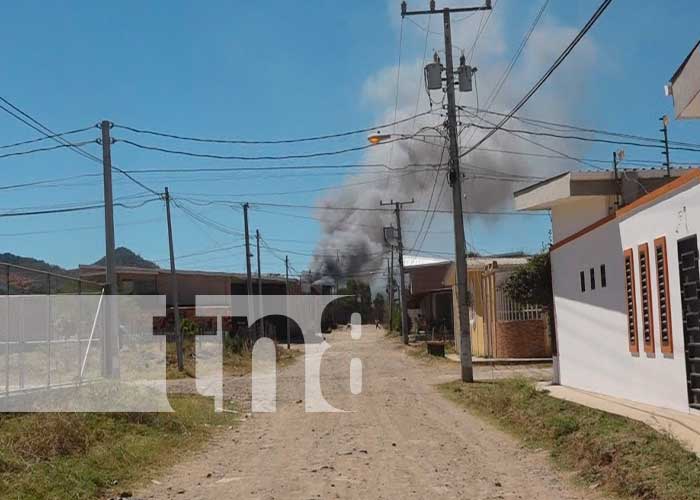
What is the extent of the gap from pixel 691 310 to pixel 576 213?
8.72 m

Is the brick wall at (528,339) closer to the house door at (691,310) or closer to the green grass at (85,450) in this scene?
the green grass at (85,450)

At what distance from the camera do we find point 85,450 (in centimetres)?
1202

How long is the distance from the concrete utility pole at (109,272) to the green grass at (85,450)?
4226 millimetres

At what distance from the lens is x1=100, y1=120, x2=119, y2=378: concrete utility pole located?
1975 centimetres

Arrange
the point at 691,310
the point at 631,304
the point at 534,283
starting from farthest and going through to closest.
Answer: the point at 534,283, the point at 631,304, the point at 691,310

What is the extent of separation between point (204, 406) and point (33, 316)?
497 centimetres

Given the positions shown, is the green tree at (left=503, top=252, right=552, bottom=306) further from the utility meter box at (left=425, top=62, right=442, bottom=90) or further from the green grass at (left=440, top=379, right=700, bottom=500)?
the green grass at (left=440, top=379, right=700, bottom=500)

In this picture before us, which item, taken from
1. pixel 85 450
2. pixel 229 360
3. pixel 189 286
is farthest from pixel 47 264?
pixel 85 450

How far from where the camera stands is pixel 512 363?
32.8 meters

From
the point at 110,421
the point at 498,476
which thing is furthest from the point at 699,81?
the point at 110,421

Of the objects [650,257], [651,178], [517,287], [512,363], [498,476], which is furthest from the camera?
[512,363]

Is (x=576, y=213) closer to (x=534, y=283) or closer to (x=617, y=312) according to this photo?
(x=534, y=283)

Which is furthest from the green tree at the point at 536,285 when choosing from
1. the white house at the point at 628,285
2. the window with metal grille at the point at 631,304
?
the window with metal grille at the point at 631,304

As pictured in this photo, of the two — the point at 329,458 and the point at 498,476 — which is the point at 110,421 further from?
the point at 498,476
